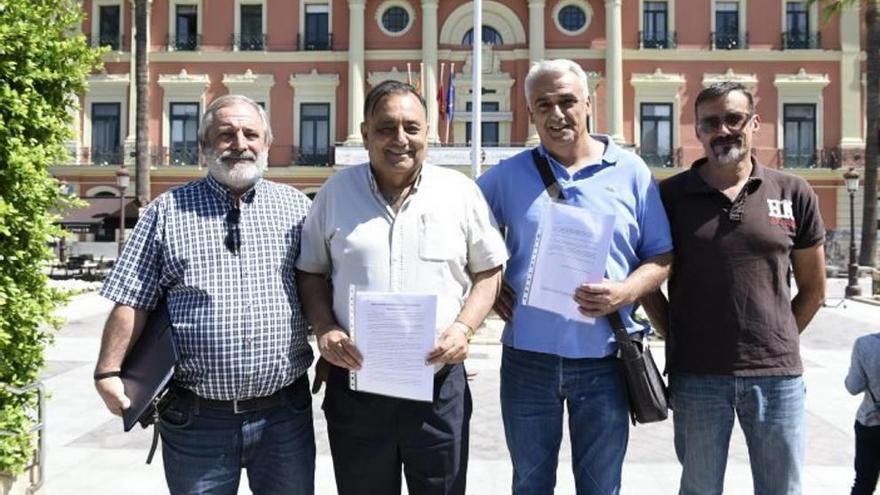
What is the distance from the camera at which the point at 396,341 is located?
2.80 m

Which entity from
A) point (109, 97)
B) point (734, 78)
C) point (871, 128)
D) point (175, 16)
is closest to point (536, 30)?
point (734, 78)

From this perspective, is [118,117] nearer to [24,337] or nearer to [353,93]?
[353,93]

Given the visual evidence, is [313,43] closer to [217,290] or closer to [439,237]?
[217,290]

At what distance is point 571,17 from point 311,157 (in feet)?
43.0

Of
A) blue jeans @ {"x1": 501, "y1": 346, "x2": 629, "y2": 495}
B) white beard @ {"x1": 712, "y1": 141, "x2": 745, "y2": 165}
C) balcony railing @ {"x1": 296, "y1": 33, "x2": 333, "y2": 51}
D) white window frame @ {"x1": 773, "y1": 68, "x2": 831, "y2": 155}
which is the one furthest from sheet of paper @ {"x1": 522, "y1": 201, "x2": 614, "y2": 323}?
white window frame @ {"x1": 773, "y1": 68, "x2": 831, "y2": 155}

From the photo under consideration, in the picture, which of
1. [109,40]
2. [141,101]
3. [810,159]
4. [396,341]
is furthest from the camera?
[109,40]

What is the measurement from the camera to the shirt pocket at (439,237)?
288cm

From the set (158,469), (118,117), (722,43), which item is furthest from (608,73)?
(158,469)

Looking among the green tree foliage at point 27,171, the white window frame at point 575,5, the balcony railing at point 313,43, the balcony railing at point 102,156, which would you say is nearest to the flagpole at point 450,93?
the white window frame at point 575,5

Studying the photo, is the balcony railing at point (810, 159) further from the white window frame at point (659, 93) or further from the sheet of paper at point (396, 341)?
the sheet of paper at point (396, 341)

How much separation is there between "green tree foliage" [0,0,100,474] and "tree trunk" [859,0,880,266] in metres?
25.2

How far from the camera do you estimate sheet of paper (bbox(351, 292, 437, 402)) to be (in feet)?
9.07

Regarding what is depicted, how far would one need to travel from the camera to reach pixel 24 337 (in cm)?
411

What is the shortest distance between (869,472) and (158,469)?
4.84 meters
